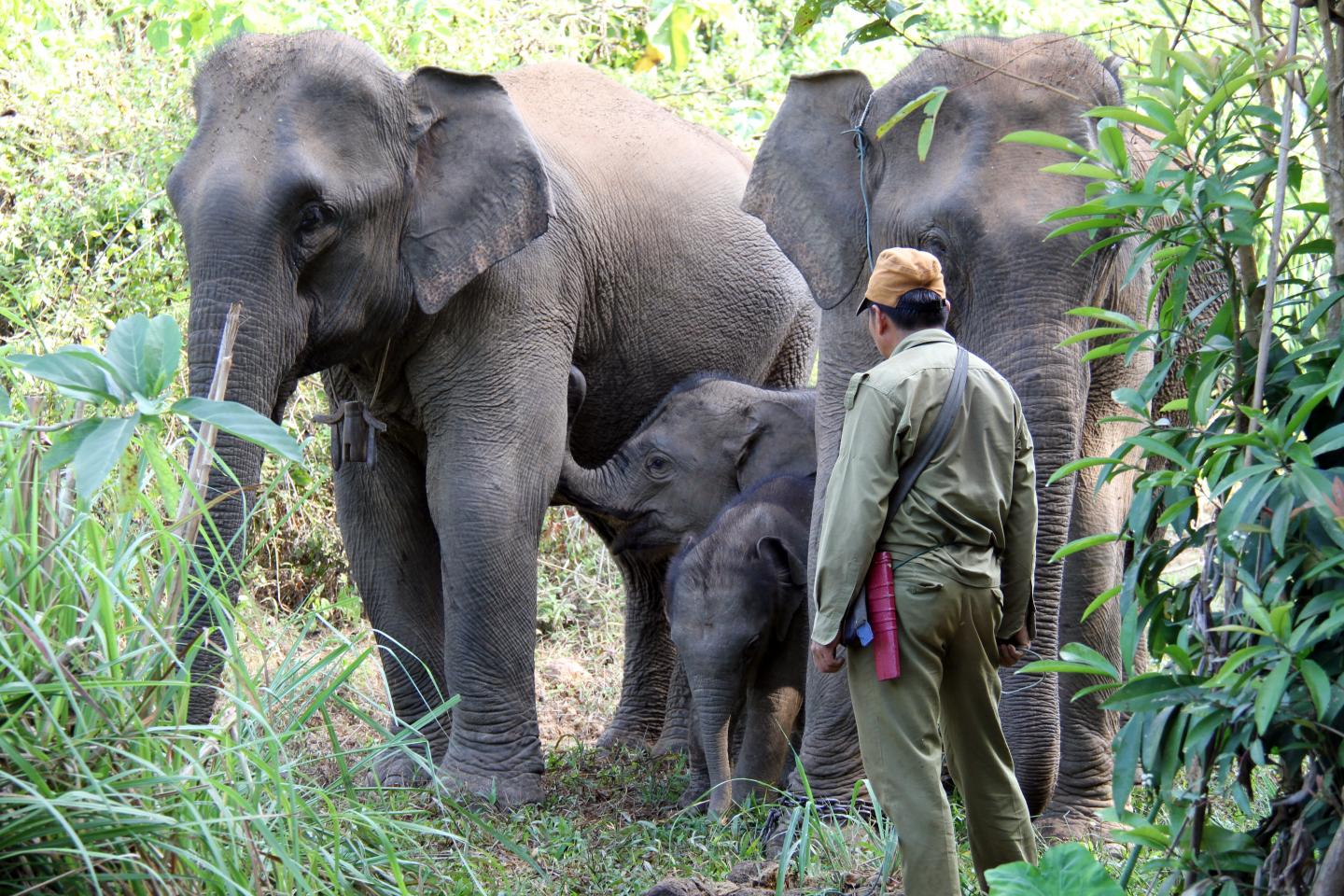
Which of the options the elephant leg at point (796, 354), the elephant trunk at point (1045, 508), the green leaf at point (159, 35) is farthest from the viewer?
the green leaf at point (159, 35)

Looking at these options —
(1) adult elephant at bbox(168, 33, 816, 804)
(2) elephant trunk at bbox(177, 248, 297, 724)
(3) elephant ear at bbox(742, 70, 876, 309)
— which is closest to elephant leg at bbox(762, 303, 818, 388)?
(1) adult elephant at bbox(168, 33, 816, 804)

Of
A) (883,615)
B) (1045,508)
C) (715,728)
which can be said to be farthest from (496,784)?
(883,615)

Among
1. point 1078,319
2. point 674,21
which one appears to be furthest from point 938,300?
point 674,21

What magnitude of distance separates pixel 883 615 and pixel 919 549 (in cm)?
17

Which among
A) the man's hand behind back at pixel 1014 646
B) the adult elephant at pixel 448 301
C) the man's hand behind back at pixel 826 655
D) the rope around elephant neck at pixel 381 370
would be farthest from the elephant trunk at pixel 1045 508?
the rope around elephant neck at pixel 381 370

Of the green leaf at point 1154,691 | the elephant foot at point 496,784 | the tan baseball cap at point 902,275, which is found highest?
the tan baseball cap at point 902,275

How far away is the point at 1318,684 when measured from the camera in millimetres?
2682

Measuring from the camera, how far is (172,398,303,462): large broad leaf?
9.71 ft

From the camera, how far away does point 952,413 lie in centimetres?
388

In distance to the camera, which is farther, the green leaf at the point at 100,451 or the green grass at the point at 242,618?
the green grass at the point at 242,618

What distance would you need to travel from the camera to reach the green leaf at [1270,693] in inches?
105

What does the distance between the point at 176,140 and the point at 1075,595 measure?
18.1 ft

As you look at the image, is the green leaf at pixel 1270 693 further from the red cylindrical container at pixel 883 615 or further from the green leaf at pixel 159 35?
the green leaf at pixel 159 35

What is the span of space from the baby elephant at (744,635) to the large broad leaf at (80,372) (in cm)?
300
